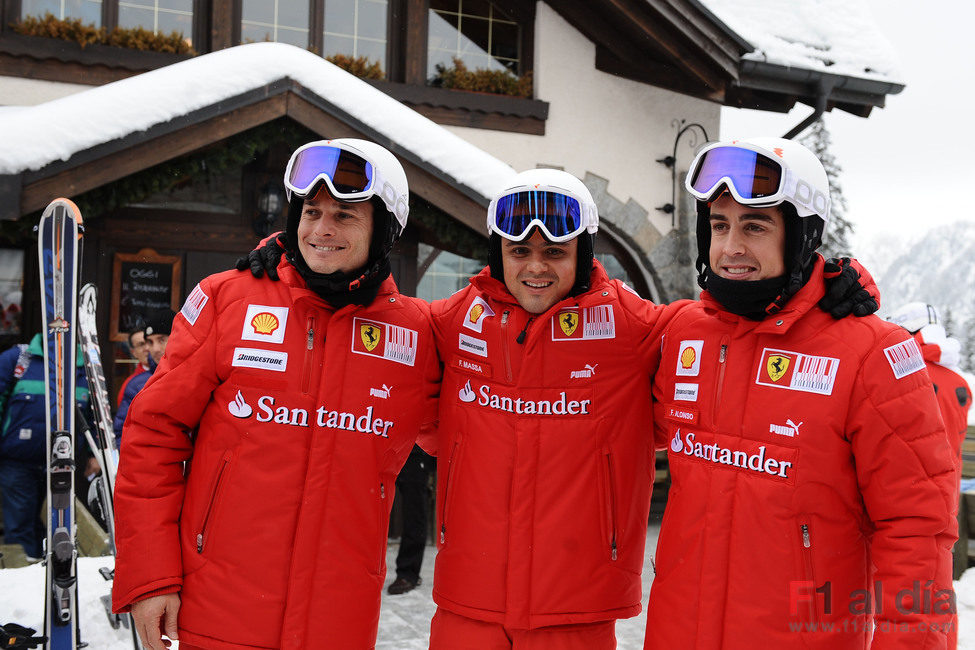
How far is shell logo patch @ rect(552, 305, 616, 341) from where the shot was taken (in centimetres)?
281

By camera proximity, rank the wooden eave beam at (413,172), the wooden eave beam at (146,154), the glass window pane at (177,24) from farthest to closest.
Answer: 1. the glass window pane at (177,24)
2. the wooden eave beam at (413,172)
3. the wooden eave beam at (146,154)

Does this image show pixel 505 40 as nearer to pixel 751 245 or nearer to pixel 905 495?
pixel 751 245

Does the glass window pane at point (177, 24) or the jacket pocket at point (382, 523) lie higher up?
the glass window pane at point (177, 24)

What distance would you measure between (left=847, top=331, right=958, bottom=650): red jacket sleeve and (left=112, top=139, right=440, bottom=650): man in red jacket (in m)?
1.38

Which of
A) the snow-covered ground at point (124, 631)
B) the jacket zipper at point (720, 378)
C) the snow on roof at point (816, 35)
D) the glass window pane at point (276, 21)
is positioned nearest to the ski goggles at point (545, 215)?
the jacket zipper at point (720, 378)

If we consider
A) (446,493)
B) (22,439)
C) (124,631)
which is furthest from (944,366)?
(22,439)

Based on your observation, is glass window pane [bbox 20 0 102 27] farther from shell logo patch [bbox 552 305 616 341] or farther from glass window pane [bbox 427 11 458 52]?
shell logo patch [bbox 552 305 616 341]

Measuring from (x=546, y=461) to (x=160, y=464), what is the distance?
1.16 metres

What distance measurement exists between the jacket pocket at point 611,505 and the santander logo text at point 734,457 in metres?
0.26

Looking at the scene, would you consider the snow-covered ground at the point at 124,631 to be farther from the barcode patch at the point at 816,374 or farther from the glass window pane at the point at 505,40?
the glass window pane at the point at 505,40

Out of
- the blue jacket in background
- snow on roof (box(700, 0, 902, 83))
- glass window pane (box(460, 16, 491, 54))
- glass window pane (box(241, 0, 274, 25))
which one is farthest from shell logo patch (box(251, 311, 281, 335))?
snow on roof (box(700, 0, 902, 83))

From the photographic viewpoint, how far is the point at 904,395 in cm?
221

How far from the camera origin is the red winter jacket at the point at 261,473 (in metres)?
2.47

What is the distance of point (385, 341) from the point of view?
2.73 meters
